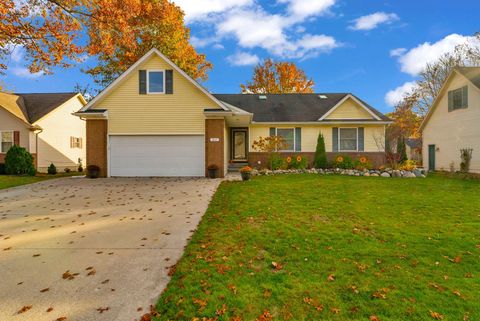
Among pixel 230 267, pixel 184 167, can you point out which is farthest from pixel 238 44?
pixel 230 267

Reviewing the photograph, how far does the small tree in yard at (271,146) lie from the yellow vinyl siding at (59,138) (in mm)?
15782

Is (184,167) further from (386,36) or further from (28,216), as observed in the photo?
(386,36)

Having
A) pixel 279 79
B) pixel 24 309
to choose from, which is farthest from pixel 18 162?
pixel 279 79

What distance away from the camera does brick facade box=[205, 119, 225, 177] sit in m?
14.1

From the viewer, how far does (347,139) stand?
749 inches

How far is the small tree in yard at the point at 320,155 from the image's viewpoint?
1784 centimetres

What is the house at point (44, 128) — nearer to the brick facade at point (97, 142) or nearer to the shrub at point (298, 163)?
the brick facade at point (97, 142)

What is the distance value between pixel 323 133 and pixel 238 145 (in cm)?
612

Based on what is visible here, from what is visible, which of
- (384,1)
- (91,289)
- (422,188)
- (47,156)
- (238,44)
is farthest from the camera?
(238,44)

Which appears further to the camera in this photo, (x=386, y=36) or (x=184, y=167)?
(x=386, y=36)

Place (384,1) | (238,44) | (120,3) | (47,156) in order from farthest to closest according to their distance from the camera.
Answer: (238,44) → (47,156) → (384,1) → (120,3)

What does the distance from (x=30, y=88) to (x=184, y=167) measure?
23.7 m

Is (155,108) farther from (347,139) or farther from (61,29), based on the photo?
(347,139)

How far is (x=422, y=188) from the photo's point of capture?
1095 centimetres
